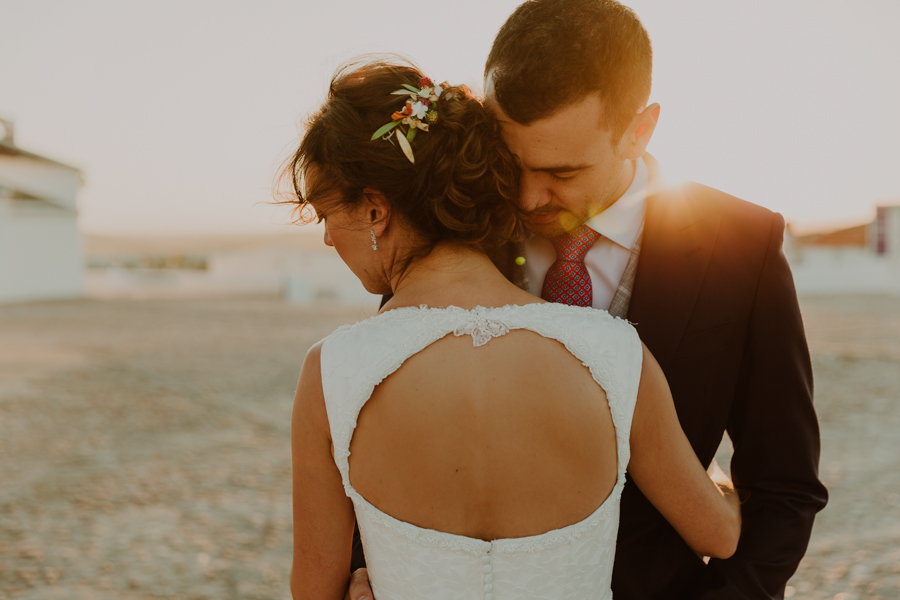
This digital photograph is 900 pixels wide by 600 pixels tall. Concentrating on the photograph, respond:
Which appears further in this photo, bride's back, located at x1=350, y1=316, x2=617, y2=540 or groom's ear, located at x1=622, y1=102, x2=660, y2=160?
groom's ear, located at x1=622, y1=102, x2=660, y2=160

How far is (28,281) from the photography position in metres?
28.7

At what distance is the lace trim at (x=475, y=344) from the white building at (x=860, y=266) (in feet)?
103

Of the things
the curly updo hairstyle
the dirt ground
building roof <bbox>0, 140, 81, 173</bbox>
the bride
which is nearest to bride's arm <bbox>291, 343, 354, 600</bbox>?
the bride

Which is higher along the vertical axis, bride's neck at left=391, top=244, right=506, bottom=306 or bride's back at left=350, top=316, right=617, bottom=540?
bride's neck at left=391, top=244, right=506, bottom=306

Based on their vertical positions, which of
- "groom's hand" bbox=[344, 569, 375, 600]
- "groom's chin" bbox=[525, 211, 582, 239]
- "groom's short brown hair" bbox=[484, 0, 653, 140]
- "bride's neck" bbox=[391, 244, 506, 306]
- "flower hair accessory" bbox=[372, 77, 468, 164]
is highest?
"groom's short brown hair" bbox=[484, 0, 653, 140]

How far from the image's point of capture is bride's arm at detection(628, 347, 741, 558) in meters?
1.41

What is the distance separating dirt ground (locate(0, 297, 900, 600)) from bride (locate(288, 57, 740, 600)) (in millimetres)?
560

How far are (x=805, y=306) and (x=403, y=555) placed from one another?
2512 cm

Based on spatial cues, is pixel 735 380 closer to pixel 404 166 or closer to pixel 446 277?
pixel 446 277

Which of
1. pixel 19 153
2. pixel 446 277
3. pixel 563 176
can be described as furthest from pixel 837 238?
pixel 446 277

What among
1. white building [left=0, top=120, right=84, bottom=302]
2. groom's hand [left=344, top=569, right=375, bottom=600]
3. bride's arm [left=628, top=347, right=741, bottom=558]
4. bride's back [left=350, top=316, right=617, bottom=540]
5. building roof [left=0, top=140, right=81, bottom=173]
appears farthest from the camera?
building roof [left=0, top=140, right=81, bottom=173]

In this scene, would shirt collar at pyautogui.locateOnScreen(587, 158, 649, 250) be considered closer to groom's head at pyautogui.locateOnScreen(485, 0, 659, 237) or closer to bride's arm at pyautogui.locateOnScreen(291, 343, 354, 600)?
groom's head at pyautogui.locateOnScreen(485, 0, 659, 237)

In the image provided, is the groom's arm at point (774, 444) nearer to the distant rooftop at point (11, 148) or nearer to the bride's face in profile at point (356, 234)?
the bride's face in profile at point (356, 234)

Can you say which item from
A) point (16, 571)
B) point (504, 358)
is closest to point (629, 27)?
point (504, 358)
